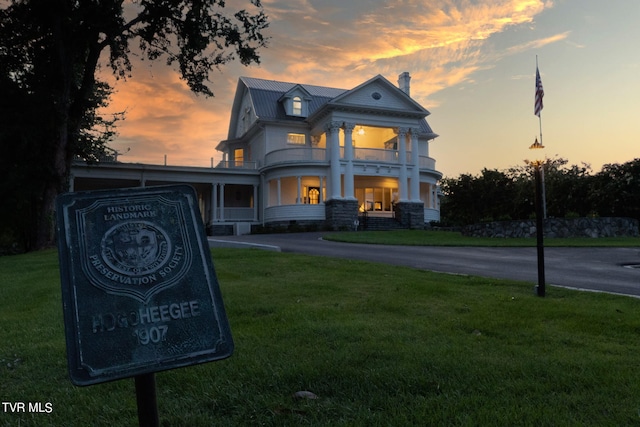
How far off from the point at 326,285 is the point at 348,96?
27.0 m

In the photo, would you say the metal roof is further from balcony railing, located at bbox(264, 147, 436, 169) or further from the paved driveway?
the paved driveway

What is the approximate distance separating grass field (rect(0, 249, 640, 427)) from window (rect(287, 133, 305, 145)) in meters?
30.0

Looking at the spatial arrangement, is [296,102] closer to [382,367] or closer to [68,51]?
[68,51]

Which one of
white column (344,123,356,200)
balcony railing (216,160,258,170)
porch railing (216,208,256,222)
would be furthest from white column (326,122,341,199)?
porch railing (216,208,256,222)

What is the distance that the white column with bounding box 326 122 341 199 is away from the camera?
106 feet

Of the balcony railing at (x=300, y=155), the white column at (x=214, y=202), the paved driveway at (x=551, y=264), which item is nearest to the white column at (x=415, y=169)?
the balcony railing at (x=300, y=155)

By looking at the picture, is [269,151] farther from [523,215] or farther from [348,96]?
[523,215]

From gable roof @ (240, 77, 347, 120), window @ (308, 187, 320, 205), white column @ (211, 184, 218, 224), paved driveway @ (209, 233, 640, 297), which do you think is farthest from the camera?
gable roof @ (240, 77, 347, 120)

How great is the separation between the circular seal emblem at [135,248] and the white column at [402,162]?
3145 centimetres

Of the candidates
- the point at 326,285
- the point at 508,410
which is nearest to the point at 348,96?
the point at 326,285

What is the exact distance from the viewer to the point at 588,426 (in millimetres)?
2752

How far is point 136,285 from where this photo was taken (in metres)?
2.39

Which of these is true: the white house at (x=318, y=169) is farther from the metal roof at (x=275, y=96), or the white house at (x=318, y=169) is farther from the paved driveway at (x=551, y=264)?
the paved driveway at (x=551, y=264)

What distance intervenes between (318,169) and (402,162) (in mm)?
6028
